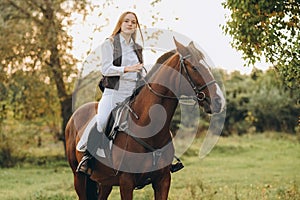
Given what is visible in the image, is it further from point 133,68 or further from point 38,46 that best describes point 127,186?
point 38,46

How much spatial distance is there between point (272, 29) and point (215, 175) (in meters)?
8.23

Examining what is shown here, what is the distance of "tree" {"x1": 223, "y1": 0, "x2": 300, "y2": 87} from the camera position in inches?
357

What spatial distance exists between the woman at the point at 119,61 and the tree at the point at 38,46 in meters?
13.3

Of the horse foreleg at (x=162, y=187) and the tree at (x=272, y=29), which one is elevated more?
the tree at (x=272, y=29)

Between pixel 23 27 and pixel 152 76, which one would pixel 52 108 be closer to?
pixel 23 27

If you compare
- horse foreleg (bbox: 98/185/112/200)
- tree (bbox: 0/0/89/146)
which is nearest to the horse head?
horse foreleg (bbox: 98/185/112/200)

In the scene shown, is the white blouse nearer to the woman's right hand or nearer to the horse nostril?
the woman's right hand

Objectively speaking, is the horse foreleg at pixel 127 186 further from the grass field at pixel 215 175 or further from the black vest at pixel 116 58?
the grass field at pixel 215 175

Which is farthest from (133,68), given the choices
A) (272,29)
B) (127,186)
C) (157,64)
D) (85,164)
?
(272,29)

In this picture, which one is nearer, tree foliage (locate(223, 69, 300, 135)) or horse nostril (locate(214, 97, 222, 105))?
horse nostril (locate(214, 97, 222, 105))

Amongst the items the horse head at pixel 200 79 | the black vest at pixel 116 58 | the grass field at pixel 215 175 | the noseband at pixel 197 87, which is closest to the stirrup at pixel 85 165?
the black vest at pixel 116 58

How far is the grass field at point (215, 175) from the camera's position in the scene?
38.4 feet

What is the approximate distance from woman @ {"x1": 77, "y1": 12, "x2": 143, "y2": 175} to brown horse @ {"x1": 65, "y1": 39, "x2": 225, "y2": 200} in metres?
0.30

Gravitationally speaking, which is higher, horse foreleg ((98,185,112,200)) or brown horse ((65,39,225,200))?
brown horse ((65,39,225,200))
